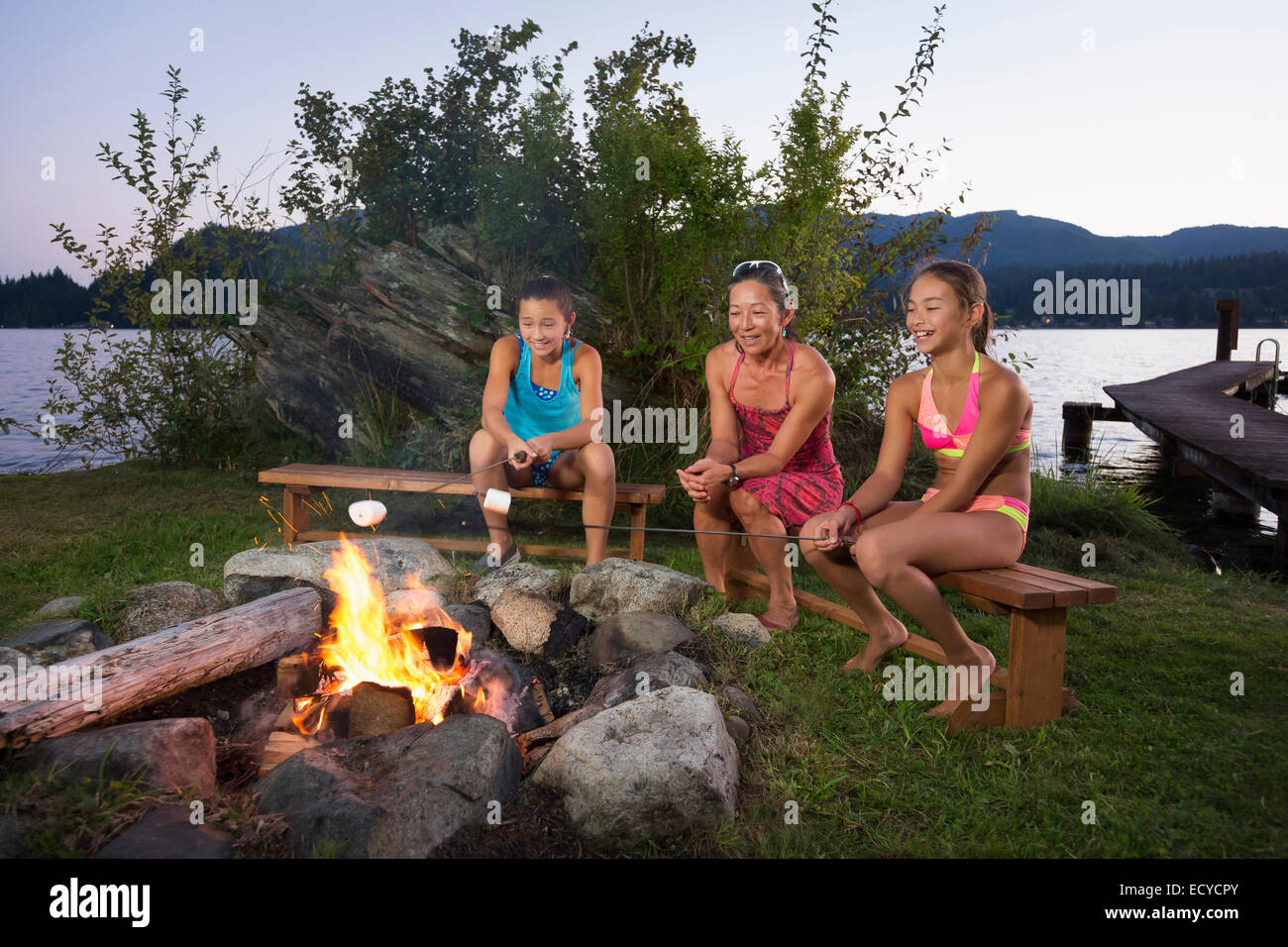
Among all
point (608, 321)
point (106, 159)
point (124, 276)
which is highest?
point (106, 159)

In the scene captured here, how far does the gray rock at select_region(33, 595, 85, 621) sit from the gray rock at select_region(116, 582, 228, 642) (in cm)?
22

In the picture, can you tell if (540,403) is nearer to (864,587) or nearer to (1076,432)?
(864,587)

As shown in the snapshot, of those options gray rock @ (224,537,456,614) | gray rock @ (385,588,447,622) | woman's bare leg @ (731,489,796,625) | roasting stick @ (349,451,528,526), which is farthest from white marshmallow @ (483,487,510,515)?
woman's bare leg @ (731,489,796,625)

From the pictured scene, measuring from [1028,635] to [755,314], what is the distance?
1973 millimetres

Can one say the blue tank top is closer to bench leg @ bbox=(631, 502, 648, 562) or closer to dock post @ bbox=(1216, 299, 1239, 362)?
bench leg @ bbox=(631, 502, 648, 562)

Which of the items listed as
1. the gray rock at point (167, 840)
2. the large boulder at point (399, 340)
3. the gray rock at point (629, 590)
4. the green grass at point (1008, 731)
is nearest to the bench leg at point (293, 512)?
the green grass at point (1008, 731)

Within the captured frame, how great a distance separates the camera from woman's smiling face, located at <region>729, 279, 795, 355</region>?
14.2 feet

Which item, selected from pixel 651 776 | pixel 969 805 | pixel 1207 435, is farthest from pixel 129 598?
pixel 1207 435

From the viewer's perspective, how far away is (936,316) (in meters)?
3.63

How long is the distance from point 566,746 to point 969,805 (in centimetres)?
136

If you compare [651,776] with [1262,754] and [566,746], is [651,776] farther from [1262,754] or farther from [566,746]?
[1262,754]

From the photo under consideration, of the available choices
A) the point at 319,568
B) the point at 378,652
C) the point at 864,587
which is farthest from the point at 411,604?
the point at 864,587

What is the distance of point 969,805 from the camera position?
2.90 m

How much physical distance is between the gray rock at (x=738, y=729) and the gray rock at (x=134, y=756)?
1801 millimetres
